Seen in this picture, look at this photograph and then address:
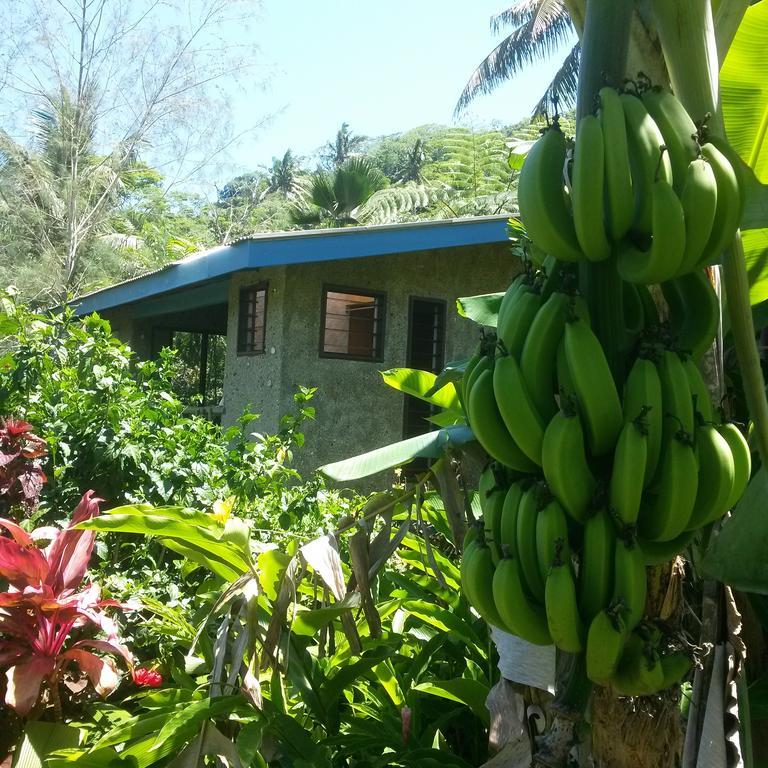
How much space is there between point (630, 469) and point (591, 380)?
148 millimetres

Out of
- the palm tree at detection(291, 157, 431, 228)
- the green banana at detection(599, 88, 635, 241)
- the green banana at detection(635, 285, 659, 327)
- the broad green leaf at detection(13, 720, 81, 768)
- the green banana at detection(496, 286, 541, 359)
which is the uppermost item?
the palm tree at detection(291, 157, 431, 228)

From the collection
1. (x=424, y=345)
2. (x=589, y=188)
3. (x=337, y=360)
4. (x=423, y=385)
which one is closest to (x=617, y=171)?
(x=589, y=188)

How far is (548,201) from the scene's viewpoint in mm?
1374

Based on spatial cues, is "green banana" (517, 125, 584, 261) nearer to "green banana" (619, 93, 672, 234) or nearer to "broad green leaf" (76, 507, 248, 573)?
"green banana" (619, 93, 672, 234)

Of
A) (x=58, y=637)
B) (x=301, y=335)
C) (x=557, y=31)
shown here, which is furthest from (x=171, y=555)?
(x=557, y=31)

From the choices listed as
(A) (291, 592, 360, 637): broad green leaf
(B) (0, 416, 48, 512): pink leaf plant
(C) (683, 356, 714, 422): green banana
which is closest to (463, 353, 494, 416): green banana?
(C) (683, 356, 714, 422): green banana

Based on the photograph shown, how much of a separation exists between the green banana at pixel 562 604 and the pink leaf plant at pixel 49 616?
2.30m

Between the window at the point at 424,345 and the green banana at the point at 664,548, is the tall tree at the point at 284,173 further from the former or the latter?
the green banana at the point at 664,548

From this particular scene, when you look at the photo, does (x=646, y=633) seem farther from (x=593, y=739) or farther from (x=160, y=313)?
(x=160, y=313)

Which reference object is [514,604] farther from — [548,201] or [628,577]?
[548,201]

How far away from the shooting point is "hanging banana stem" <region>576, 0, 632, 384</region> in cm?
137

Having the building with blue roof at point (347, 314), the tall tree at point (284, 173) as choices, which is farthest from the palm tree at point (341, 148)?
the building with blue roof at point (347, 314)

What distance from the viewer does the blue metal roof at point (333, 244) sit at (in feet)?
27.6

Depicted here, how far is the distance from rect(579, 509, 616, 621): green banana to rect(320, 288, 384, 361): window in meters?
8.79
